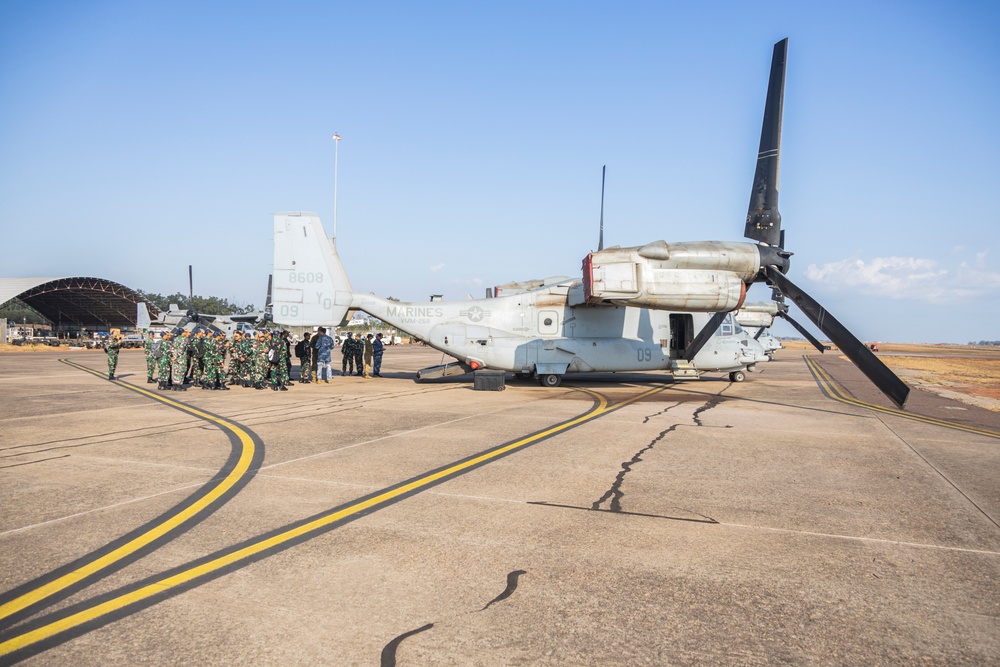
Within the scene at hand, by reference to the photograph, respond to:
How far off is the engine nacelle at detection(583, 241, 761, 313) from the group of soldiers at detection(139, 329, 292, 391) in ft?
31.9

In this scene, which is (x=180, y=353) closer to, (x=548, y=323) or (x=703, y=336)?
(x=548, y=323)

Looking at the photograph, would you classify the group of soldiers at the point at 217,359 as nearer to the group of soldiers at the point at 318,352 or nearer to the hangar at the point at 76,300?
the group of soldiers at the point at 318,352

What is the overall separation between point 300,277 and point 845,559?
17.5 meters

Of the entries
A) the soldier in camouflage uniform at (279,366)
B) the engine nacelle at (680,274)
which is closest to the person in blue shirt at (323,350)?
the soldier in camouflage uniform at (279,366)

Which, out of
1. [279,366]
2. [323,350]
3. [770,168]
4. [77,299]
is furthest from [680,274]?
[77,299]

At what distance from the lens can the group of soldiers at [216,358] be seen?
18.2m

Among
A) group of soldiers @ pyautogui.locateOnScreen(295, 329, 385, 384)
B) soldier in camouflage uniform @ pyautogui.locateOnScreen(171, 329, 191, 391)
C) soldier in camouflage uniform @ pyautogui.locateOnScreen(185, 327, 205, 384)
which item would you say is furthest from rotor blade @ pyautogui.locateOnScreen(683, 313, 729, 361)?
soldier in camouflage uniform @ pyautogui.locateOnScreen(171, 329, 191, 391)

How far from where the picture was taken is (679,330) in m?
20.8

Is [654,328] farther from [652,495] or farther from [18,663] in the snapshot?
[18,663]

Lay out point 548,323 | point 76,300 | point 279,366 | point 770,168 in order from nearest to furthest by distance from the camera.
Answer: point 770,168
point 279,366
point 548,323
point 76,300

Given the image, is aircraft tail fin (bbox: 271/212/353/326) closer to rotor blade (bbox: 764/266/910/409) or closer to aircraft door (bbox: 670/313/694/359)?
aircraft door (bbox: 670/313/694/359)

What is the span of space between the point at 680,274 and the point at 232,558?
1426 cm

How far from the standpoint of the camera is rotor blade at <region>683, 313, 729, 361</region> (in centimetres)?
2003

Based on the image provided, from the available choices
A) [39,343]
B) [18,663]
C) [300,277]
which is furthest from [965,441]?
[39,343]
